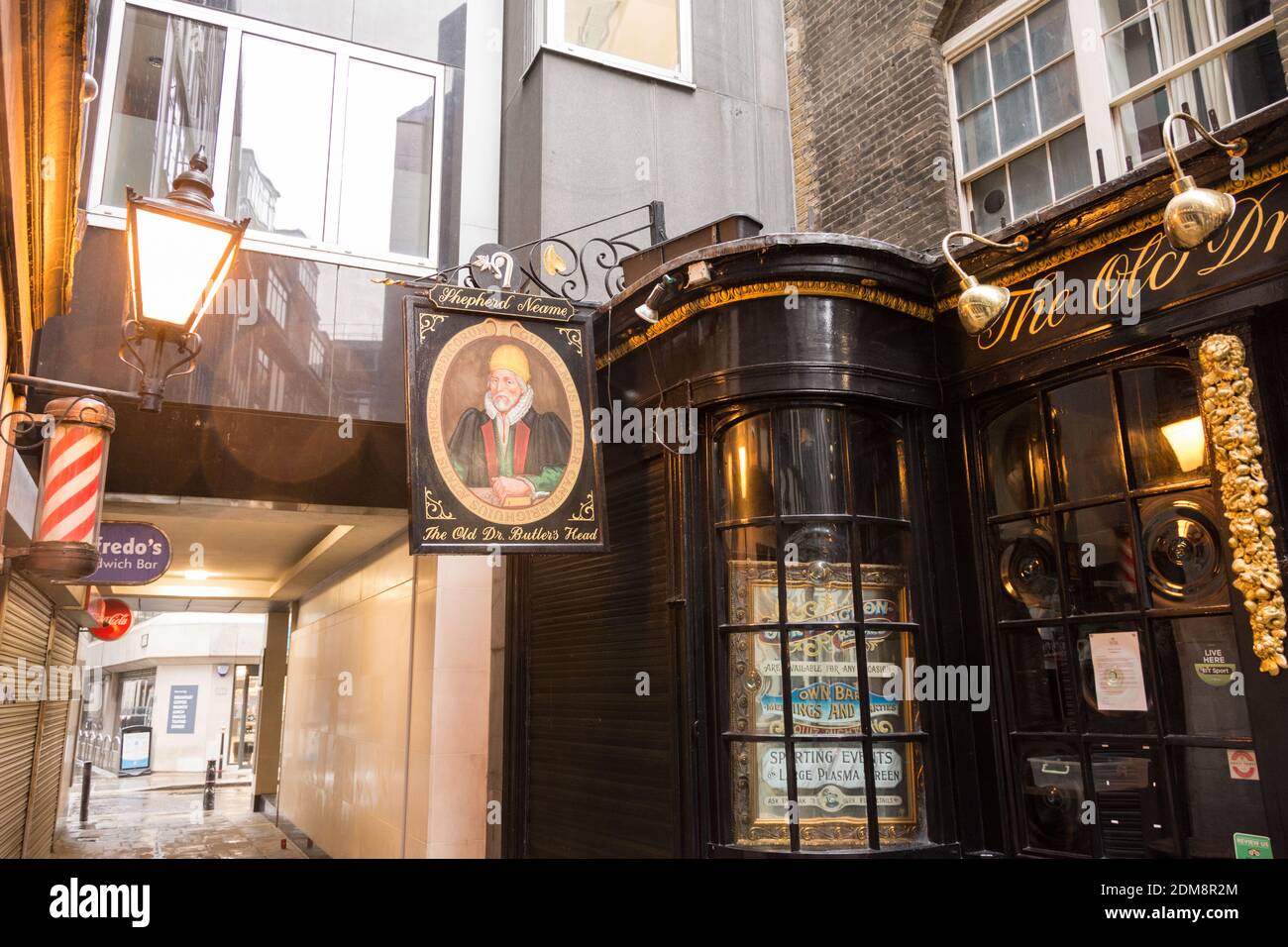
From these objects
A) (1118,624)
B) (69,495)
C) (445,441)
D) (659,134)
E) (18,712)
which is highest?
(659,134)

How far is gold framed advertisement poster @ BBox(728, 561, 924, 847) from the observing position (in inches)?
210

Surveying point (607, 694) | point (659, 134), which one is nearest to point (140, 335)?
point (607, 694)

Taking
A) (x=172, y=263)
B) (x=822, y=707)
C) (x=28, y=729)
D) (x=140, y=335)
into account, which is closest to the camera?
(x=172, y=263)

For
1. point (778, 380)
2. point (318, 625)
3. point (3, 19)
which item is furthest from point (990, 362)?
point (318, 625)

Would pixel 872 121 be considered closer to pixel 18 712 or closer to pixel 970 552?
pixel 970 552

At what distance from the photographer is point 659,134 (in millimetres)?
9180

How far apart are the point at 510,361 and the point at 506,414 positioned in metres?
0.40

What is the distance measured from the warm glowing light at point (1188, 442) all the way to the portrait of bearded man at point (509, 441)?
3.55 meters

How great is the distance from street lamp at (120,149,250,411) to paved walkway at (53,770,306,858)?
458 inches

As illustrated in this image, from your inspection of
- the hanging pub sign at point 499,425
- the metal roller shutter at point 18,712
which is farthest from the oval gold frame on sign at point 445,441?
the metal roller shutter at point 18,712

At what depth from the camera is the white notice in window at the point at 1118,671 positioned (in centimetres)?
487

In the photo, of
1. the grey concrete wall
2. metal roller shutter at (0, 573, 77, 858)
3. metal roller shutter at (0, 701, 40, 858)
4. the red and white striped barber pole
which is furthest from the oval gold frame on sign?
metal roller shutter at (0, 701, 40, 858)

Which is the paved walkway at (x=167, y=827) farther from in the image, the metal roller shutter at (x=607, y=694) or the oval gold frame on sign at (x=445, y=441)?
the oval gold frame on sign at (x=445, y=441)

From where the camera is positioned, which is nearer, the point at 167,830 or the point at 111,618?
the point at 111,618
